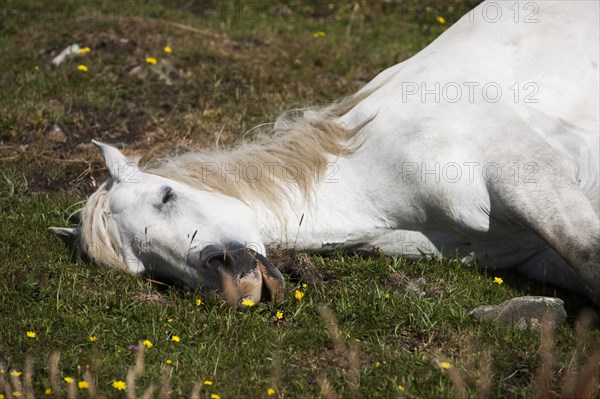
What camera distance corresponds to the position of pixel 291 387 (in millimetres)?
3373

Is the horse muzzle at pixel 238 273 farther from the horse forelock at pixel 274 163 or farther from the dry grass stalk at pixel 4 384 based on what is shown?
the dry grass stalk at pixel 4 384

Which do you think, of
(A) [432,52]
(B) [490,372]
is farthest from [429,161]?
(B) [490,372]

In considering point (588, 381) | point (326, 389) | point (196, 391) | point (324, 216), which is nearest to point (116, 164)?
point (324, 216)

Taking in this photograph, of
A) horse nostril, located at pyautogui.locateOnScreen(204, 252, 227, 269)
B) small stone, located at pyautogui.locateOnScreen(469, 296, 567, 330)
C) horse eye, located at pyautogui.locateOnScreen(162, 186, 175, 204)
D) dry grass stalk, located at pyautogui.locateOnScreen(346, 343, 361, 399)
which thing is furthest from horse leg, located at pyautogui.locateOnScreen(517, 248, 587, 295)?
horse eye, located at pyautogui.locateOnScreen(162, 186, 175, 204)

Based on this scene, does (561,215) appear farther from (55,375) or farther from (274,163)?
(55,375)

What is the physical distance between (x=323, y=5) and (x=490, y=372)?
249 inches

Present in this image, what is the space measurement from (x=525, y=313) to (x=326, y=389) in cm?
112

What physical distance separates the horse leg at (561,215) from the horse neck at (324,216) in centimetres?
70

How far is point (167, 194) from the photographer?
4.12 metres

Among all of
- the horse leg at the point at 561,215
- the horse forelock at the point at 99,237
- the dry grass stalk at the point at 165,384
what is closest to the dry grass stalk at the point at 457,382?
the horse leg at the point at 561,215

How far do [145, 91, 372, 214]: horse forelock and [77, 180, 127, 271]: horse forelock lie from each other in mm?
343

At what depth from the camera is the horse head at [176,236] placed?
3789 mm

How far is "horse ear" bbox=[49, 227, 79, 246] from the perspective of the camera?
14.8 ft

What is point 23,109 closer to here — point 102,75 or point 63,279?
point 102,75
